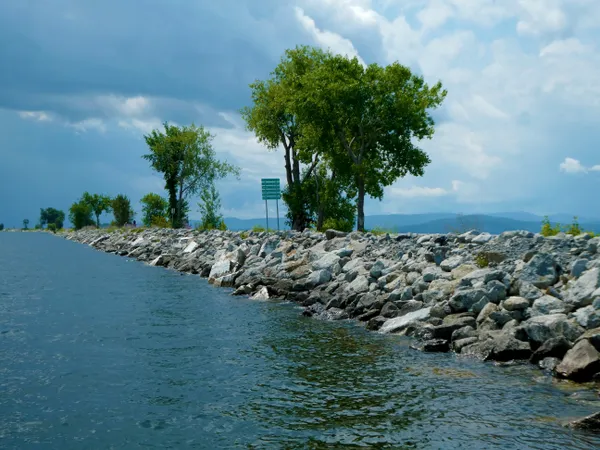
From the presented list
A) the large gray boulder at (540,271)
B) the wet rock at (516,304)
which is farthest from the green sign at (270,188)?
the wet rock at (516,304)

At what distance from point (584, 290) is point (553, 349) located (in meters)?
2.29

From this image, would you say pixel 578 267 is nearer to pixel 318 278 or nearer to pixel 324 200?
pixel 318 278

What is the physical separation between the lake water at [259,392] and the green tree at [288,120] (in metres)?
38.4

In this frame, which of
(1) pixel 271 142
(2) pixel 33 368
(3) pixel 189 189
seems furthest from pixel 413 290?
(3) pixel 189 189

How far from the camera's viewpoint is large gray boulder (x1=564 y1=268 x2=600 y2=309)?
1330cm

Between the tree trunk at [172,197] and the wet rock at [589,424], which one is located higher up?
the tree trunk at [172,197]

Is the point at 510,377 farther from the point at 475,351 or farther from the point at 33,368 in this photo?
the point at 33,368

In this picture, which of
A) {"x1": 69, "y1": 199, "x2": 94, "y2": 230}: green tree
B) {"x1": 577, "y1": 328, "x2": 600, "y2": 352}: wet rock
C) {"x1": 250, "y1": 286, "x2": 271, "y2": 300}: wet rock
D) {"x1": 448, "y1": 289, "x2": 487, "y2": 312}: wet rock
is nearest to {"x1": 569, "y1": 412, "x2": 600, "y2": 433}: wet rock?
{"x1": 577, "y1": 328, "x2": 600, "y2": 352}: wet rock

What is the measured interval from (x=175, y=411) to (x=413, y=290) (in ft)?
33.0

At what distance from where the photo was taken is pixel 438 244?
22.5 m

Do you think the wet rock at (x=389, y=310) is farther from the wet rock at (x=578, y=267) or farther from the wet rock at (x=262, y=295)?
the wet rock at (x=262, y=295)

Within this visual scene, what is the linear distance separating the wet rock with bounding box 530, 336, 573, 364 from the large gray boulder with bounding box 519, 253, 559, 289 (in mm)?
3174

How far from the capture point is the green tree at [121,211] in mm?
118019

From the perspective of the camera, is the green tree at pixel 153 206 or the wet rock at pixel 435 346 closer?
the wet rock at pixel 435 346
